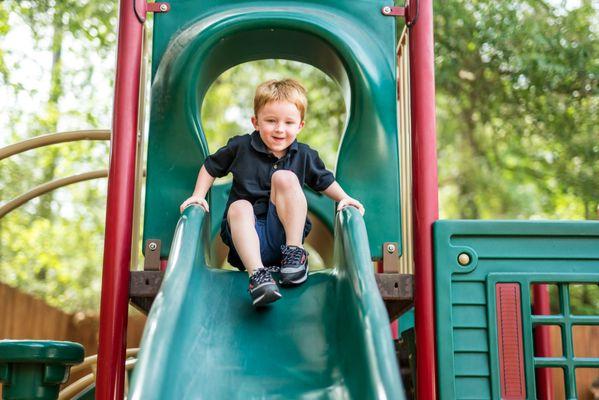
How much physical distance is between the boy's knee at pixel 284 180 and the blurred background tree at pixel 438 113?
3.77 meters

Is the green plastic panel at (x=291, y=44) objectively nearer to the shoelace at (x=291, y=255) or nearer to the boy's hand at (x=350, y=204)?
the boy's hand at (x=350, y=204)

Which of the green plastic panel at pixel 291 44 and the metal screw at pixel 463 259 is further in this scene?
the green plastic panel at pixel 291 44

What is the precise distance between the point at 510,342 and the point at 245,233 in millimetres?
1137

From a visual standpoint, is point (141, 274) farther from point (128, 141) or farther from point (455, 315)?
point (455, 315)

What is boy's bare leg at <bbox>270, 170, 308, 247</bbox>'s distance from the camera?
2936mm

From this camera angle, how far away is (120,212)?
2971 millimetres

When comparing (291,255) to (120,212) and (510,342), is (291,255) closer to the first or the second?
(120,212)

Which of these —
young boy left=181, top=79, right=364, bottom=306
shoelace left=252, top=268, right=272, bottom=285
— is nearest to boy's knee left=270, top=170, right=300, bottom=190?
young boy left=181, top=79, right=364, bottom=306

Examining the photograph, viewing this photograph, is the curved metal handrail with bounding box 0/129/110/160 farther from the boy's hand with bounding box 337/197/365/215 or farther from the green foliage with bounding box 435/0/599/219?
the green foliage with bounding box 435/0/599/219

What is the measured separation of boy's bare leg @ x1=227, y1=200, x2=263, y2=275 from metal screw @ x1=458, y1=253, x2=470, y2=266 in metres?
0.81

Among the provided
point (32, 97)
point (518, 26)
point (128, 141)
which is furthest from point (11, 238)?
point (128, 141)

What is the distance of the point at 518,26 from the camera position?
6586 mm

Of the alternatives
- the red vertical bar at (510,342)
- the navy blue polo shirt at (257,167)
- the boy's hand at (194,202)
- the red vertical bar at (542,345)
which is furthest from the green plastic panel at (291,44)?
the red vertical bar at (542,345)

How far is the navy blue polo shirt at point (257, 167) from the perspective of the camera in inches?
125
